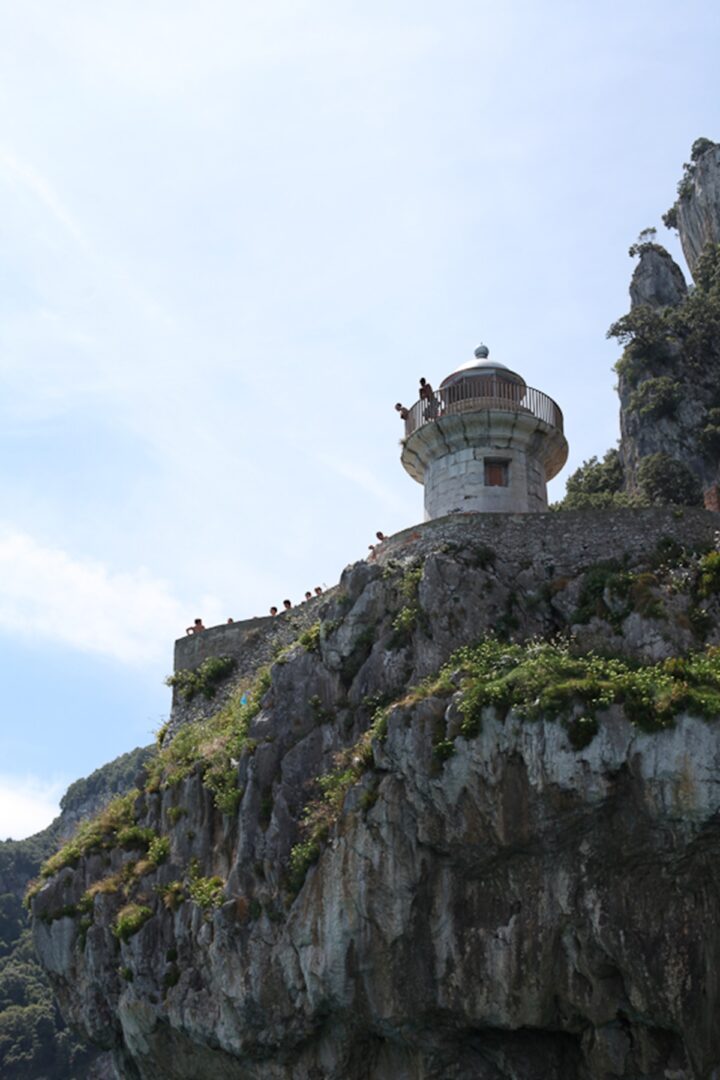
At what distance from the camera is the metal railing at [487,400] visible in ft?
104

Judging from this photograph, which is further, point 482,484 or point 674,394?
point 674,394

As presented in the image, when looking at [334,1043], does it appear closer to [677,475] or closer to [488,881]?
[488,881]

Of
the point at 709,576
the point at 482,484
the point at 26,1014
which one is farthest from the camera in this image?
the point at 26,1014

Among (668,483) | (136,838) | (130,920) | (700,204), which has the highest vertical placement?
(700,204)

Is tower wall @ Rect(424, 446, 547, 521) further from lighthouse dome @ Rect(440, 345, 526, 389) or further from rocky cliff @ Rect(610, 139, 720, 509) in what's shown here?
rocky cliff @ Rect(610, 139, 720, 509)

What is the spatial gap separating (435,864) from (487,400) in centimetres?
1427

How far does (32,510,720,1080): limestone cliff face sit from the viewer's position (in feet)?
66.4

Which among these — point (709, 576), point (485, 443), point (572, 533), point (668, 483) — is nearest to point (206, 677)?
point (485, 443)

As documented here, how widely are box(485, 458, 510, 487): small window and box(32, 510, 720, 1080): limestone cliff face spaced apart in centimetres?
411

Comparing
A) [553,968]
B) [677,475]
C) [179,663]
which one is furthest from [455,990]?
[677,475]

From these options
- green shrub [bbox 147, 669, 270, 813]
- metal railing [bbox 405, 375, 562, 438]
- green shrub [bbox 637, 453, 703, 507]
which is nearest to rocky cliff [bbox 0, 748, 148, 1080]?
green shrub [bbox 147, 669, 270, 813]

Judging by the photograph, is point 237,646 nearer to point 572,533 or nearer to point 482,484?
point 482,484

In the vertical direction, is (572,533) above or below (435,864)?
above

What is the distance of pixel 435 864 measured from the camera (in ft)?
72.6
